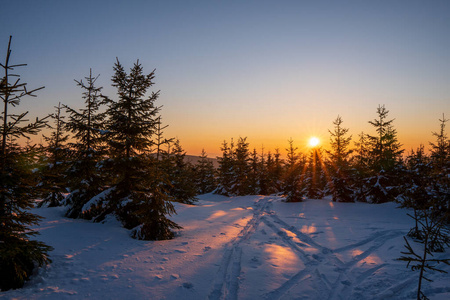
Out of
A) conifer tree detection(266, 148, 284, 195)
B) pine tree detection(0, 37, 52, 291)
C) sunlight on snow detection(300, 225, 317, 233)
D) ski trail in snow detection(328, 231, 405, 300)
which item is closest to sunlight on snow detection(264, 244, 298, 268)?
ski trail in snow detection(328, 231, 405, 300)

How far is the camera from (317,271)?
20.9ft

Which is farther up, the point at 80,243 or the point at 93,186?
the point at 93,186

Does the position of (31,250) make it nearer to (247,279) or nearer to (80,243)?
(80,243)

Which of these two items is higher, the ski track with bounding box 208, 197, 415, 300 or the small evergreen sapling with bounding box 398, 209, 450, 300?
the small evergreen sapling with bounding box 398, 209, 450, 300

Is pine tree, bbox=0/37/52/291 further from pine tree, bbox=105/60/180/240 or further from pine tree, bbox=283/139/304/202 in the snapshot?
pine tree, bbox=283/139/304/202

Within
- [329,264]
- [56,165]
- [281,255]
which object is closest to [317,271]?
[329,264]

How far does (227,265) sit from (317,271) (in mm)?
2554

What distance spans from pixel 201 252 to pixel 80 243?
4092 millimetres

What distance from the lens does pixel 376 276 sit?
587 cm

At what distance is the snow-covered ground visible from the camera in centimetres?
505

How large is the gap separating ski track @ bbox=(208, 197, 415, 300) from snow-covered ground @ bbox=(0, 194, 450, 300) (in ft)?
0.08

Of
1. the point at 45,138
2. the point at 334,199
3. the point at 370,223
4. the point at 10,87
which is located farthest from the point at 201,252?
the point at 45,138

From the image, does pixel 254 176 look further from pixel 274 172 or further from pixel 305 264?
pixel 305 264

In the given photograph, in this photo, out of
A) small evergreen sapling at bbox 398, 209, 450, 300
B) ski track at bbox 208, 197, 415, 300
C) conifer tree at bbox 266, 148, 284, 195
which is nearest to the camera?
small evergreen sapling at bbox 398, 209, 450, 300
